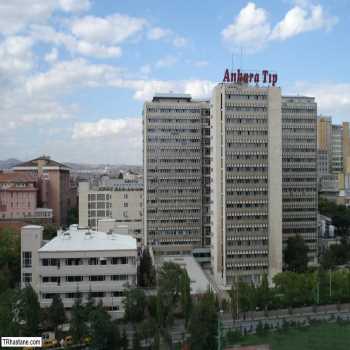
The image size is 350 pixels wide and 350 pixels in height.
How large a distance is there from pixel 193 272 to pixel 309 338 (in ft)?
46.3

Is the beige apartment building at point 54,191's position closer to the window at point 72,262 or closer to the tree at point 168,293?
the window at point 72,262

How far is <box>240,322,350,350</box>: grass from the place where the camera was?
2283 cm

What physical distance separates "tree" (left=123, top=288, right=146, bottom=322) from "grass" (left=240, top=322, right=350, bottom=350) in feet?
18.3

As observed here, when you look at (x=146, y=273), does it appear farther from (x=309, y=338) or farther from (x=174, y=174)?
(x=174, y=174)

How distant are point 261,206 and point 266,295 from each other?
34.2 ft

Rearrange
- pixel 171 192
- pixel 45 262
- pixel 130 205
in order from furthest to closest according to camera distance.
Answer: pixel 130 205
pixel 171 192
pixel 45 262

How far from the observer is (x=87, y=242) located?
30.2 m

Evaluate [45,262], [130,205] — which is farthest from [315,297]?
[130,205]

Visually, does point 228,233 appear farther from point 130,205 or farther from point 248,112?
point 130,205

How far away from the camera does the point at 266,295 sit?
92.0 feet

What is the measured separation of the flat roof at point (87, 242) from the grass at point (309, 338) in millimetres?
9489

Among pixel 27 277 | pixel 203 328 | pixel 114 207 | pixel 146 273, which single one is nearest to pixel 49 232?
pixel 114 207

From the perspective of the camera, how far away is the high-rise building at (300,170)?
43.3 m

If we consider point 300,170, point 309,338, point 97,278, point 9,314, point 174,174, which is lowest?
point 309,338
